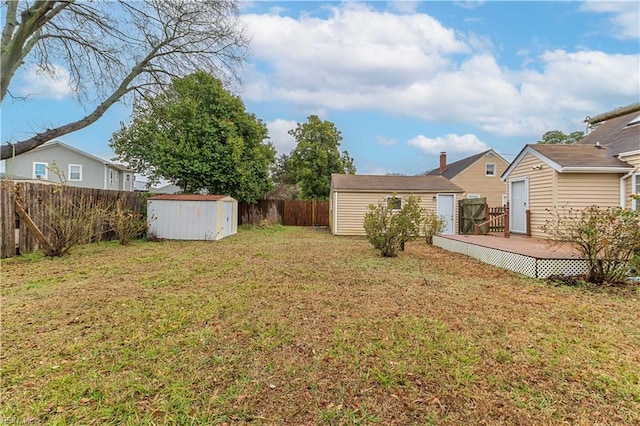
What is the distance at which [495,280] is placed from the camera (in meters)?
5.91

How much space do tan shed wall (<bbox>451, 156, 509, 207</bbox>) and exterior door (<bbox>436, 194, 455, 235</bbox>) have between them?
889 centimetres

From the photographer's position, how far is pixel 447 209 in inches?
616

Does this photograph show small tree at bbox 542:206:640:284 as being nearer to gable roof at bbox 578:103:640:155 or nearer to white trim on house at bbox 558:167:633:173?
gable roof at bbox 578:103:640:155

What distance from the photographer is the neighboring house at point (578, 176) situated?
9000 millimetres

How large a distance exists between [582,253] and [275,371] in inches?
233

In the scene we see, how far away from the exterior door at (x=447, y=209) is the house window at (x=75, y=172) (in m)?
24.4

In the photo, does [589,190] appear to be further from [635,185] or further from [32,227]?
[32,227]

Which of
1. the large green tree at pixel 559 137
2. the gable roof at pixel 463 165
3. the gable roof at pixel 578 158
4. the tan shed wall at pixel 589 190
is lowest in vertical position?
the tan shed wall at pixel 589 190

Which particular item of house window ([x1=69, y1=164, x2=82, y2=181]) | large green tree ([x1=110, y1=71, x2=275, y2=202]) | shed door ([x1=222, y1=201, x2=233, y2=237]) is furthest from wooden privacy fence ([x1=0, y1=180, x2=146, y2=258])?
house window ([x1=69, y1=164, x2=82, y2=181])

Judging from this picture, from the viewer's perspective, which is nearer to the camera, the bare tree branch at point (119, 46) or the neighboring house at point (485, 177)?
the bare tree branch at point (119, 46)

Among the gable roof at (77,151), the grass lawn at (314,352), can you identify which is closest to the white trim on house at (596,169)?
the grass lawn at (314,352)

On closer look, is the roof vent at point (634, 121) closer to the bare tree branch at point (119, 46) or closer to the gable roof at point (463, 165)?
the gable roof at point (463, 165)

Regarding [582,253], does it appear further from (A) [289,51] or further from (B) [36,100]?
(B) [36,100]

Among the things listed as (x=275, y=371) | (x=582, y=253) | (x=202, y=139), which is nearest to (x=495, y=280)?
(x=582, y=253)
